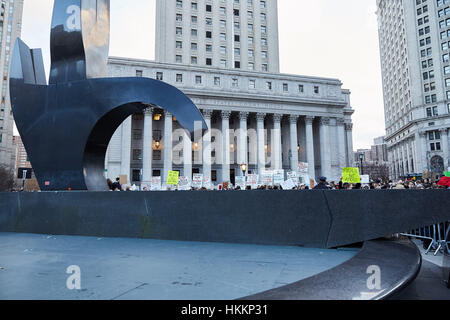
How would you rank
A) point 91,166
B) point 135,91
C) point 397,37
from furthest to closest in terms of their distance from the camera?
point 397,37
point 91,166
point 135,91

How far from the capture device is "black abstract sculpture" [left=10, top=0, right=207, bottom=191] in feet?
24.5

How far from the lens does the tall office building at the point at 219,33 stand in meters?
55.5

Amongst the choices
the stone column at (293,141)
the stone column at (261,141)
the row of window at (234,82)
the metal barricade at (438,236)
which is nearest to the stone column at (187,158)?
the row of window at (234,82)

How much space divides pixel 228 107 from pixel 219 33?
19387 mm

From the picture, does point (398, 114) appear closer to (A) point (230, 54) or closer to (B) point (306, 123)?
(B) point (306, 123)

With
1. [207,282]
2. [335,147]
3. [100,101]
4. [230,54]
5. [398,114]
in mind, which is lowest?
[207,282]

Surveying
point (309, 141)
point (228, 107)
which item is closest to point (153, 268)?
point (228, 107)

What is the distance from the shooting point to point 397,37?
83.4 m

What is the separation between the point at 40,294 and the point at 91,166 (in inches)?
226

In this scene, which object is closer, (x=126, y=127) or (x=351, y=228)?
(x=351, y=228)

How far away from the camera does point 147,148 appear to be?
4425 centimetres

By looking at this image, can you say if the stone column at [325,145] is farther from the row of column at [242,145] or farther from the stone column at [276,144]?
the stone column at [276,144]

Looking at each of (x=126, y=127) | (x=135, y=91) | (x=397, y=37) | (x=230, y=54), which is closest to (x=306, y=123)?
(x=230, y=54)

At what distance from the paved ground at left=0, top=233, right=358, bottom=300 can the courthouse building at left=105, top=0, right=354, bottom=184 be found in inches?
1517
